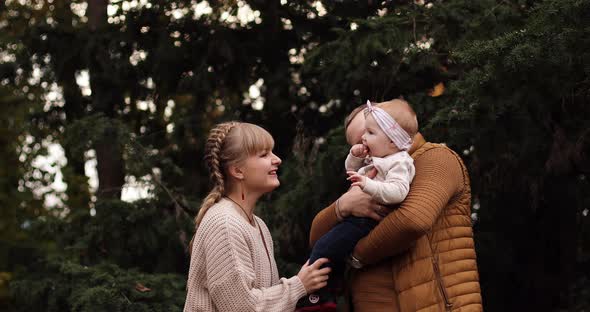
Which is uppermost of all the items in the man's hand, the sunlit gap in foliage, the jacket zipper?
the man's hand

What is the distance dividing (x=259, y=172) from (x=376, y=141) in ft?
1.73

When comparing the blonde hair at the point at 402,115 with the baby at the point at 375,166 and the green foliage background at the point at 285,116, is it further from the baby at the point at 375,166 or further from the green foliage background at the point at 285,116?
the green foliage background at the point at 285,116

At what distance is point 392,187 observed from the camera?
288cm

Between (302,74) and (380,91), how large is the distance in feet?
3.66

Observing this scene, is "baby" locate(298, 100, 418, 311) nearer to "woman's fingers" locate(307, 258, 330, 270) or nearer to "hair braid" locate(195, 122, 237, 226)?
"woman's fingers" locate(307, 258, 330, 270)

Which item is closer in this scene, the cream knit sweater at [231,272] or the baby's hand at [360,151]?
the cream knit sweater at [231,272]

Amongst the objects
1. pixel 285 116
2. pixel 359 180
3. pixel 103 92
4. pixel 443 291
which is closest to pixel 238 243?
pixel 359 180

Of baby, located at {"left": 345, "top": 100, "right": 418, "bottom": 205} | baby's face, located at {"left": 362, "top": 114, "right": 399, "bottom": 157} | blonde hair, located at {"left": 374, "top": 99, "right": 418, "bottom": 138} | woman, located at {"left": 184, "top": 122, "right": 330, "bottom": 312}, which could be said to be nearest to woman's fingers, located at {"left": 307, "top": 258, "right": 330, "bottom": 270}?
woman, located at {"left": 184, "top": 122, "right": 330, "bottom": 312}

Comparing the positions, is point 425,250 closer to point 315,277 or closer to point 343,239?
point 343,239

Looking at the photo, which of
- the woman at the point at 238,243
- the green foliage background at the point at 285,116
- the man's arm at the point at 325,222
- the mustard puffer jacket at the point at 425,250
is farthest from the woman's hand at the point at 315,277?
the green foliage background at the point at 285,116

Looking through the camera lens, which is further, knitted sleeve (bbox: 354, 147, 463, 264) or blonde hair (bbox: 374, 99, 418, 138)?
blonde hair (bbox: 374, 99, 418, 138)

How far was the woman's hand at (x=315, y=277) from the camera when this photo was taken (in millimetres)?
3074

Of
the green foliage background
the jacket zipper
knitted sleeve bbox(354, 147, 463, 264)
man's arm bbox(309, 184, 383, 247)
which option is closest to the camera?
knitted sleeve bbox(354, 147, 463, 264)

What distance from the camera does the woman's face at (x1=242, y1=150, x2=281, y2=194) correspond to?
10.8ft
